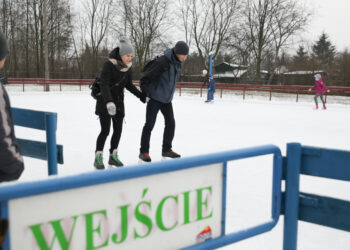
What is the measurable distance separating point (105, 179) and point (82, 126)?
645cm

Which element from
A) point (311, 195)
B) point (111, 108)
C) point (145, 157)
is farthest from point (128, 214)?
point (145, 157)

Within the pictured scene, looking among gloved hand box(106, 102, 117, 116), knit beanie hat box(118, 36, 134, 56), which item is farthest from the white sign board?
knit beanie hat box(118, 36, 134, 56)

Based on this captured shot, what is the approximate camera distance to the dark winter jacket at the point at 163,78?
4.05 metres

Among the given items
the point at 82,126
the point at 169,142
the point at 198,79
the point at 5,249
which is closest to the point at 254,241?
the point at 5,249

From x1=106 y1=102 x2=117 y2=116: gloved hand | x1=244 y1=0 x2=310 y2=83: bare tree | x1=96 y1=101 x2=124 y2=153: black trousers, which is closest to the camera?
x1=106 y1=102 x2=117 y2=116: gloved hand

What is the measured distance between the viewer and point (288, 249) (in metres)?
1.78

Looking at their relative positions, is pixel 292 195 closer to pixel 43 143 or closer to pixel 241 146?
pixel 43 143

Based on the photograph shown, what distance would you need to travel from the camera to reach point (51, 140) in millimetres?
2850

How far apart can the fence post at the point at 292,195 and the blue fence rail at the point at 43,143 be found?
76.5 inches

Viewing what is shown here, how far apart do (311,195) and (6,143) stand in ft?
4.98

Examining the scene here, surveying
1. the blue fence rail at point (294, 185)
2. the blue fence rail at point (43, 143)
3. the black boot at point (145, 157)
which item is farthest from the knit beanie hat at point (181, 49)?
the blue fence rail at point (294, 185)

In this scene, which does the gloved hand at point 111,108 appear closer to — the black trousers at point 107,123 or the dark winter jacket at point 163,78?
the black trousers at point 107,123

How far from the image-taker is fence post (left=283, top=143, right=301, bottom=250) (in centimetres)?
169

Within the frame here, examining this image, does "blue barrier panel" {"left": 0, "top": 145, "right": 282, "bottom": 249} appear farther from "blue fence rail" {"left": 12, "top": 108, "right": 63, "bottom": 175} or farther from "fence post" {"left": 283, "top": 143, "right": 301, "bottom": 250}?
"blue fence rail" {"left": 12, "top": 108, "right": 63, "bottom": 175}
